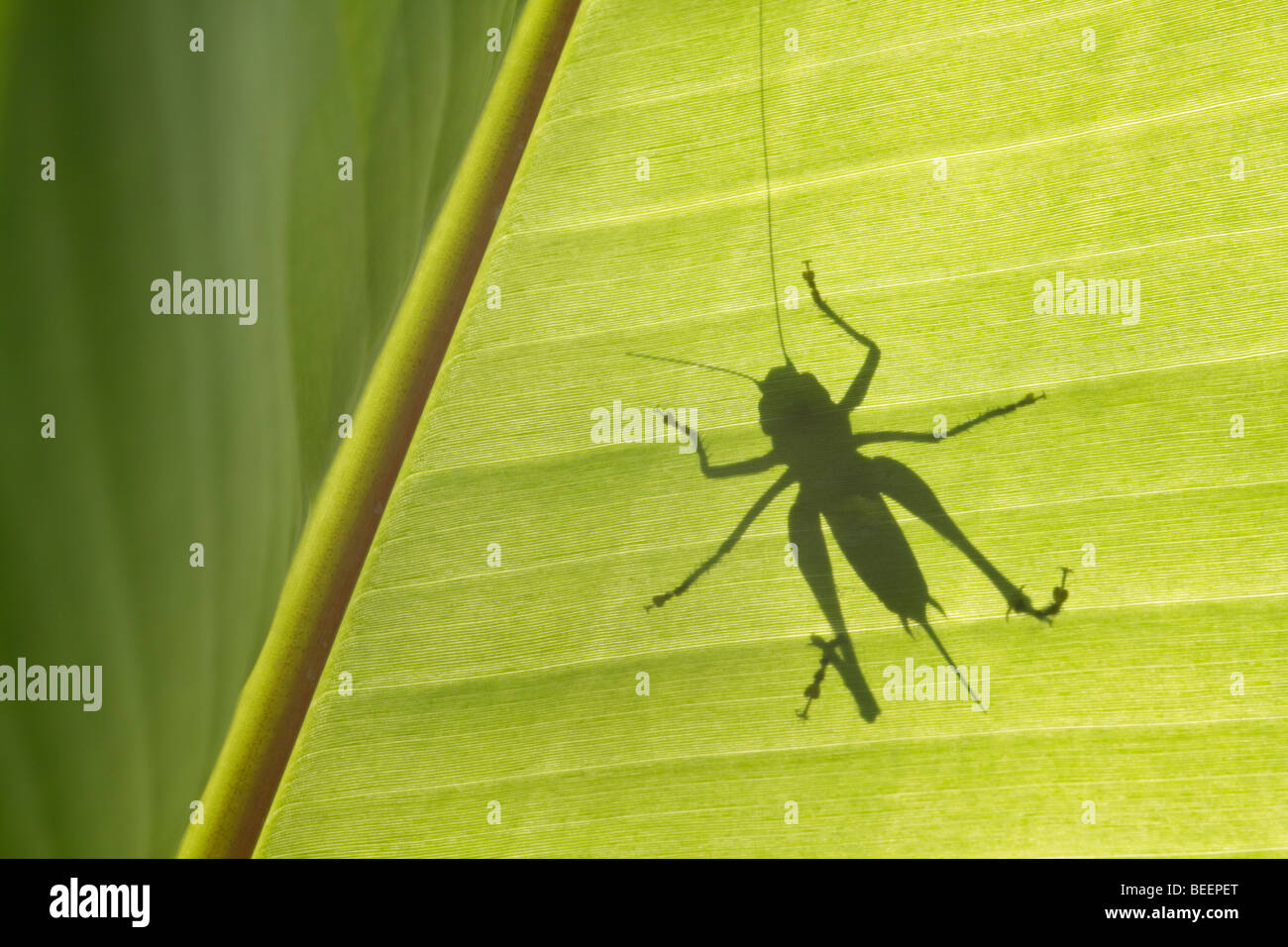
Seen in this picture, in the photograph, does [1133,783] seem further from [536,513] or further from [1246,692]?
[536,513]

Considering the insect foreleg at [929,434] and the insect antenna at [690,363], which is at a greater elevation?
the insect antenna at [690,363]

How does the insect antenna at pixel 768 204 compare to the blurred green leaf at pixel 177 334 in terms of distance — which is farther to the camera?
the insect antenna at pixel 768 204

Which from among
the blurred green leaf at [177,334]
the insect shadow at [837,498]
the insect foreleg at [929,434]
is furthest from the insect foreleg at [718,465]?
the blurred green leaf at [177,334]

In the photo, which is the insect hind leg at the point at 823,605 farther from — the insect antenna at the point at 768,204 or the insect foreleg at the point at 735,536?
the insect antenna at the point at 768,204

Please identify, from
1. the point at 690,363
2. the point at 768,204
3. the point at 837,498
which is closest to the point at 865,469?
the point at 837,498

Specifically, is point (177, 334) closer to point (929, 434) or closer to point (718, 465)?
point (718, 465)

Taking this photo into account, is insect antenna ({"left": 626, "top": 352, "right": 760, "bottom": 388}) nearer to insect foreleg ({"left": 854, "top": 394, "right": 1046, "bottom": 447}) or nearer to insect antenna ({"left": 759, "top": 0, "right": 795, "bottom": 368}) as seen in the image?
insect antenna ({"left": 759, "top": 0, "right": 795, "bottom": 368})
